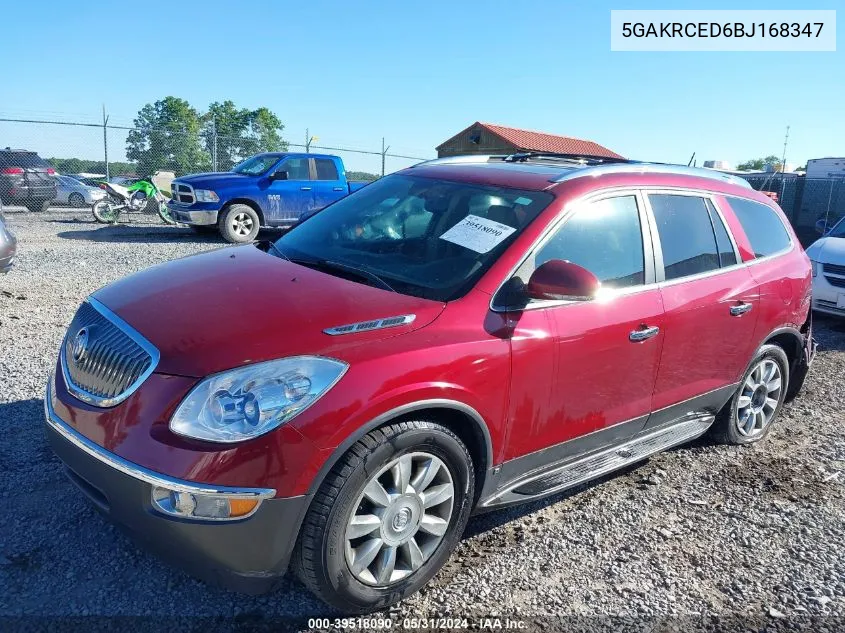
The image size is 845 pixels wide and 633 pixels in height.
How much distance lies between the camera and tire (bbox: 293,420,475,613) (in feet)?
7.84

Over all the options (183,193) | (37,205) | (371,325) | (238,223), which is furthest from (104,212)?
(371,325)

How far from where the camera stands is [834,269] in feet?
27.2

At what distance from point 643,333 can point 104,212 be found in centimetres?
1550

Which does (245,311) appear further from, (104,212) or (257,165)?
(104,212)

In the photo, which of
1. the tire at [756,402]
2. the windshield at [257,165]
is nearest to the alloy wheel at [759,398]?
the tire at [756,402]

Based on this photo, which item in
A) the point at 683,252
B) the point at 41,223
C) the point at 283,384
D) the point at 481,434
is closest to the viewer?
the point at 283,384

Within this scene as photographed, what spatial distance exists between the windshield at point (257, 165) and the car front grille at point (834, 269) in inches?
395

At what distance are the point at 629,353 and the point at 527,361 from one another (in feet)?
2.44

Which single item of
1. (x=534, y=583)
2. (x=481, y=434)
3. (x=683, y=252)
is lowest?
(x=534, y=583)

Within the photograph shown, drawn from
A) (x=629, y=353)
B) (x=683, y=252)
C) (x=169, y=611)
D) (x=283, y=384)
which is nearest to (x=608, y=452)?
(x=629, y=353)

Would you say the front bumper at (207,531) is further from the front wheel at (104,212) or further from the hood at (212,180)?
the front wheel at (104,212)

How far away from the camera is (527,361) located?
2.88 m

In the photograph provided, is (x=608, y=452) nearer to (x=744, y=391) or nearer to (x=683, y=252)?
(x=683, y=252)

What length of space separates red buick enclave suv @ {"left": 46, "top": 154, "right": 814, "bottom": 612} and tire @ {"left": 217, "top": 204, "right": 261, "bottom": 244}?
955 cm
